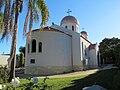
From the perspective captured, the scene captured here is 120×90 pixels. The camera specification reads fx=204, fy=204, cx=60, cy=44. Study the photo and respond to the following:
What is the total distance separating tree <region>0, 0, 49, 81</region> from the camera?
17.2m

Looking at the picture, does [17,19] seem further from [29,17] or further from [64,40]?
[64,40]

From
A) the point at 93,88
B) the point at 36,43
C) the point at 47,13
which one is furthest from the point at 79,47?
the point at 93,88

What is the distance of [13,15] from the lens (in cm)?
1756

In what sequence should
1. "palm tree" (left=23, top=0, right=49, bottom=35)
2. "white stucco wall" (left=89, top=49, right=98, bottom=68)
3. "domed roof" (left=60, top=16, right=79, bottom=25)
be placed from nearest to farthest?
"palm tree" (left=23, top=0, right=49, bottom=35) < "domed roof" (left=60, top=16, right=79, bottom=25) < "white stucco wall" (left=89, top=49, right=98, bottom=68)

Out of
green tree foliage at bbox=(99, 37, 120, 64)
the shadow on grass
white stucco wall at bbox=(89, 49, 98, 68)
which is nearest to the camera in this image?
the shadow on grass

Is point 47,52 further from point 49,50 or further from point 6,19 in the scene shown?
point 6,19

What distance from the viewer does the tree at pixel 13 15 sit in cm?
1718

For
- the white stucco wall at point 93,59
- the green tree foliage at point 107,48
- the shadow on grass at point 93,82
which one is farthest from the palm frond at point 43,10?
the green tree foliage at point 107,48

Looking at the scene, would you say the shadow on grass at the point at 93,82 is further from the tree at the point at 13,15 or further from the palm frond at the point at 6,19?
the palm frond at the point at 6,19

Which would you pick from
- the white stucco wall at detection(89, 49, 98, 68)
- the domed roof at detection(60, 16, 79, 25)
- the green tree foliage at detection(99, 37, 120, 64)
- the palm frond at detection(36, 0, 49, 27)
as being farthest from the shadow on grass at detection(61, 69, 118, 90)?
the green tree foliage at detection(99, 37, 120, 64)

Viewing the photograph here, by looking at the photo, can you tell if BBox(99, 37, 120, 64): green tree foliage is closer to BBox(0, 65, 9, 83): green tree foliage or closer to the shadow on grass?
the shadow on grass

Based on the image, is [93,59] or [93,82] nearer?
[93,82]

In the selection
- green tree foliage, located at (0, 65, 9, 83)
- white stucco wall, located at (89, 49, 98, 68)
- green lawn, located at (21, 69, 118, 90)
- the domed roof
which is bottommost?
green lawn, located at (21, 69, 118, 90)

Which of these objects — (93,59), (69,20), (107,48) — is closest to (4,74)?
(69,20)
